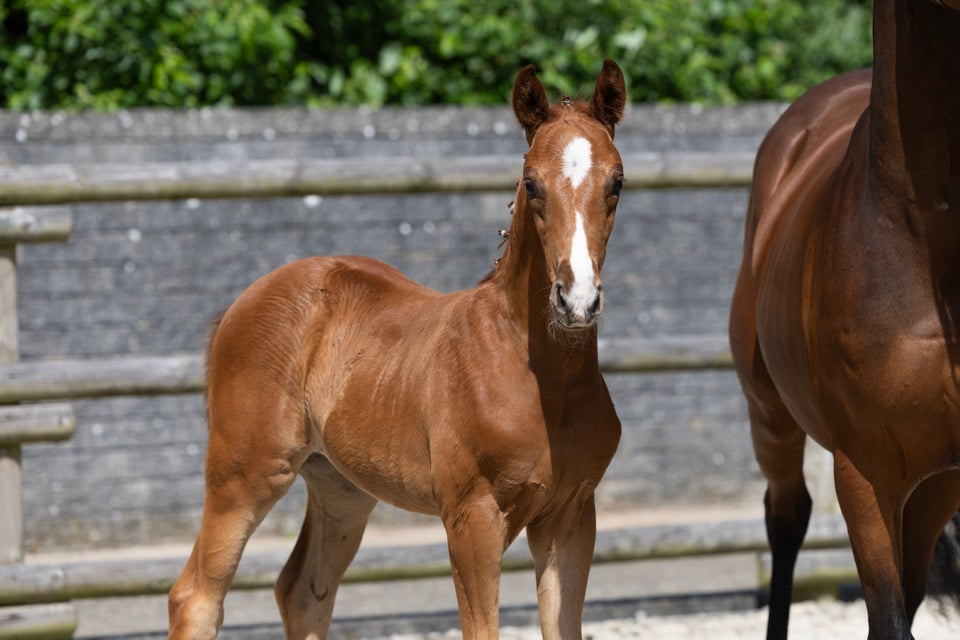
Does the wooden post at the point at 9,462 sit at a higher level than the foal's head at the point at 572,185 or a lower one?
lower

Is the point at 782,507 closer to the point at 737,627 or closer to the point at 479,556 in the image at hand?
the point at 737,627

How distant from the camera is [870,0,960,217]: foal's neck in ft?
8.69

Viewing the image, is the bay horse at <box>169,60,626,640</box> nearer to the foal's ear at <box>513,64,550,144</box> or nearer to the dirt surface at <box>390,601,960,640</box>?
the foal's ear at <box>513,64,550,144</box>

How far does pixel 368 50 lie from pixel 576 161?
532cm

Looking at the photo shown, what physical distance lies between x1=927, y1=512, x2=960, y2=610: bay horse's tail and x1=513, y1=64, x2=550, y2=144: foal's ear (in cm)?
212

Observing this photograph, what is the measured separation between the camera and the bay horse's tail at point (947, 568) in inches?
160

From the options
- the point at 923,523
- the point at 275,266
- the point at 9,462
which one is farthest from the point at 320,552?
the point at 275,266

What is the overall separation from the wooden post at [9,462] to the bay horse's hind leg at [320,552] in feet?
3.79

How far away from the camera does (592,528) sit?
2947mm

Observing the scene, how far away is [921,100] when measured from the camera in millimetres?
2684

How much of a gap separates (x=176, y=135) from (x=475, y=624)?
143 inches

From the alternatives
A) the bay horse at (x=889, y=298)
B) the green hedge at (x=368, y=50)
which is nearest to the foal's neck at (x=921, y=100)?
the bay horse at (x=889, y=298)

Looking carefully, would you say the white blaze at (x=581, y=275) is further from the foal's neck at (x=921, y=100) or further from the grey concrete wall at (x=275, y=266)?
the grey concrete wall at (x=275, y=266)

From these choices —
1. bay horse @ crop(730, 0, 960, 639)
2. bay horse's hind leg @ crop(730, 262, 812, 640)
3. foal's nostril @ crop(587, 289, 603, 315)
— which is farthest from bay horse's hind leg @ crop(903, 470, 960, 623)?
foal's nostril @ crop(587, 289, 603, 315)
